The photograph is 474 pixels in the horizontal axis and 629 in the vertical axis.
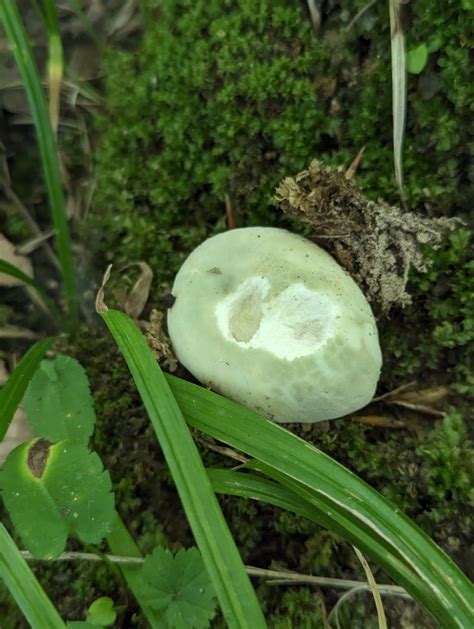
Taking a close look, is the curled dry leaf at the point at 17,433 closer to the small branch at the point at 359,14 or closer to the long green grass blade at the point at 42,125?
the long green grass blade at the point at 42,125

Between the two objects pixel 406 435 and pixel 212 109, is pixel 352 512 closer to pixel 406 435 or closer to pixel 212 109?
pixel 406 435

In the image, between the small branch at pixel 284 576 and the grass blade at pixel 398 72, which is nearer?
the small branch at pixel 284 576

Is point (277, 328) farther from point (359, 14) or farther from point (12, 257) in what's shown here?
point (12, 257)

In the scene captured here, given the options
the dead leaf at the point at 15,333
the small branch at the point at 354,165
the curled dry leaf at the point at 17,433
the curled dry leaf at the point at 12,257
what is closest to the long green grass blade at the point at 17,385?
the curled dry leaf at the point at 17,433

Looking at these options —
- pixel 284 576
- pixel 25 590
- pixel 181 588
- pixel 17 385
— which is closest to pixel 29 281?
pixel 17 385

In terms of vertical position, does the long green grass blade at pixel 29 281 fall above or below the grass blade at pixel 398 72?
below

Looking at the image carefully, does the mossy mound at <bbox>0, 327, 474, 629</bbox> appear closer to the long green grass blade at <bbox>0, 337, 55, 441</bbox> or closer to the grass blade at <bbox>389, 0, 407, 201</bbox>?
the long green grass blade at <bbox>0, 337, 55, 441</bbox>
